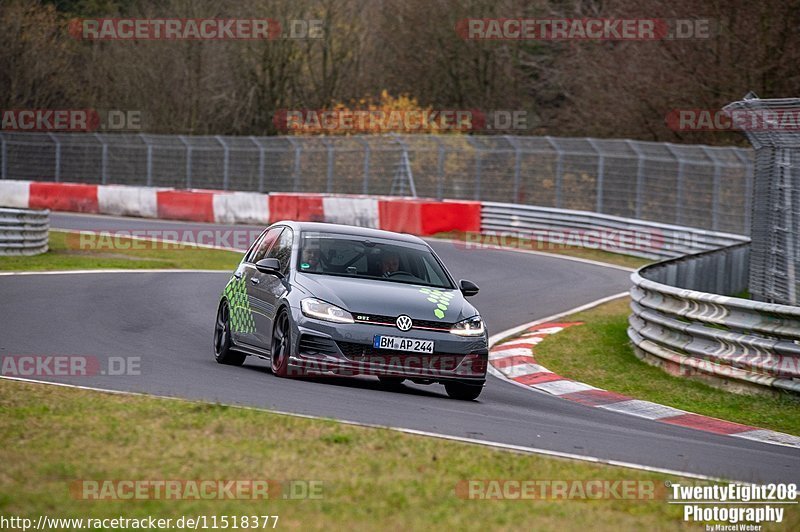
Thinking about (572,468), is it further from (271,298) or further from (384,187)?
(384,187)

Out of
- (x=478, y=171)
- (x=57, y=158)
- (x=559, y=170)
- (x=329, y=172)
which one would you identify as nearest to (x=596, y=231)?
(x=559, y=170)

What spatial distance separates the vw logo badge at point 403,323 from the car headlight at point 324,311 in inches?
15.2

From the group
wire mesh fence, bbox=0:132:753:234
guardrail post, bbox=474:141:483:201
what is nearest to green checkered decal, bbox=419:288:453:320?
wire mesh fence, bbox=0:132:753:234

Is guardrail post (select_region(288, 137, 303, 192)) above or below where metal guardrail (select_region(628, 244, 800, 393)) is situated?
above

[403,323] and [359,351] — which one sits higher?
[403,323]

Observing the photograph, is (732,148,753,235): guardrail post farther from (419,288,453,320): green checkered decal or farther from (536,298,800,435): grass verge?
(419,288,453,320): green checkered decal

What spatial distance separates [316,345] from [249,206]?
25535mm

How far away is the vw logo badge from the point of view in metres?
10.5

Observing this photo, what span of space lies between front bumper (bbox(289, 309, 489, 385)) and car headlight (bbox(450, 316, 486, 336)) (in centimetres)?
7

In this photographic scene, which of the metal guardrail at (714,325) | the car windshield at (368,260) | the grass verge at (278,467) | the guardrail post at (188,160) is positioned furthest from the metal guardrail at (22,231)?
the guardrail post at (188,160)

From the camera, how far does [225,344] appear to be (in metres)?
12.4

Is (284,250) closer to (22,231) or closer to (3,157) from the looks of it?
(22,231)

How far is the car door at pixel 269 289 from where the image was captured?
1137cm

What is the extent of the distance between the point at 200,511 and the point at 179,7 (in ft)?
161
